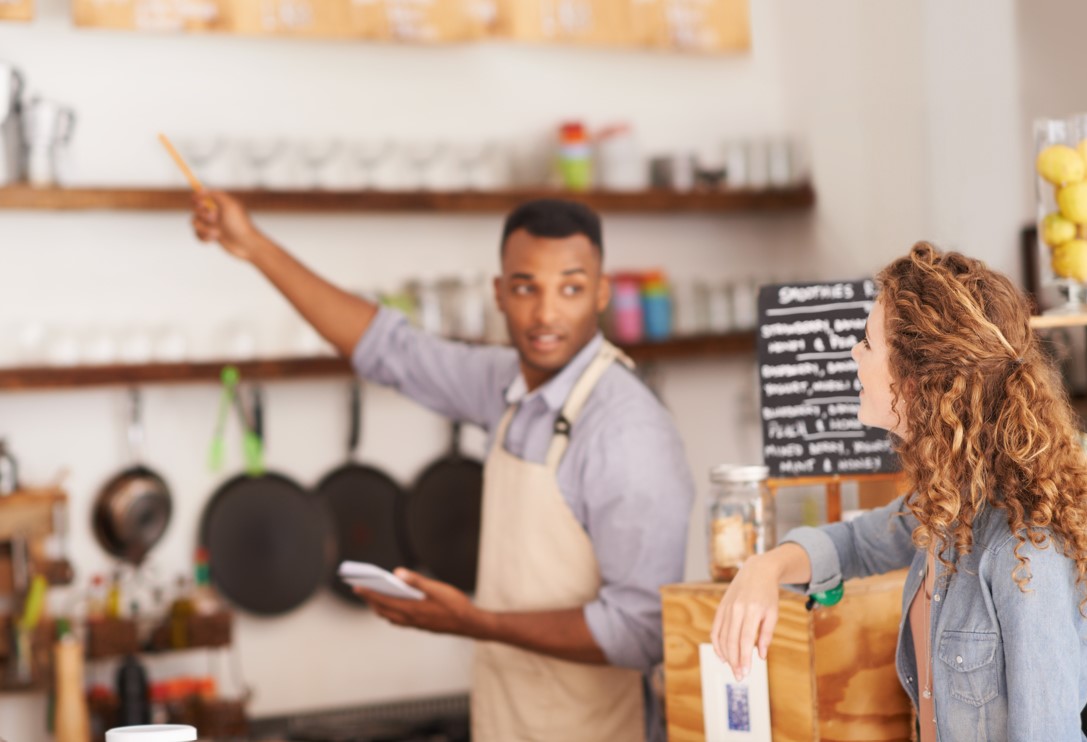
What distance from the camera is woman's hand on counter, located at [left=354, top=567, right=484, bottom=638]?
2.48 meters

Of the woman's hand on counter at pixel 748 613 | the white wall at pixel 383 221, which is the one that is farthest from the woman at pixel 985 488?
the white wall at pixel 383 221

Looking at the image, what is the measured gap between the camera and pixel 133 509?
3.91 m

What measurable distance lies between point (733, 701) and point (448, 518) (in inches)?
89.1

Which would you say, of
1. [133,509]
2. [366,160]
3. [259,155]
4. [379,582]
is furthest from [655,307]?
[379,582]

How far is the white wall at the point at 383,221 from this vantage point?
12.8 ft

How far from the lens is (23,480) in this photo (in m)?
3.86

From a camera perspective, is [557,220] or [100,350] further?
[100,350]

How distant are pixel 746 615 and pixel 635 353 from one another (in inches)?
101

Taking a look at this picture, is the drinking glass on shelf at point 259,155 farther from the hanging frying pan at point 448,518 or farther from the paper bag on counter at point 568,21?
the hanging frying pan at point 448,518

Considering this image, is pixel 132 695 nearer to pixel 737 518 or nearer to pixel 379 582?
pixel 379 582

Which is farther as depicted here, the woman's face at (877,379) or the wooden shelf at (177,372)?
the wooden shelf at (177,372)

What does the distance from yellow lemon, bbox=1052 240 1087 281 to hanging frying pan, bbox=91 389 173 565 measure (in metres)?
2.62

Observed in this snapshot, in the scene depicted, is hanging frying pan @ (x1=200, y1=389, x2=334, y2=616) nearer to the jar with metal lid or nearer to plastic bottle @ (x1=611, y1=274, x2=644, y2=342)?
plastic bottle @ (x1=611, y1=274, x2=644, y2=342)

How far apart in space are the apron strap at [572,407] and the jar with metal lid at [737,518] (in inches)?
17.3
